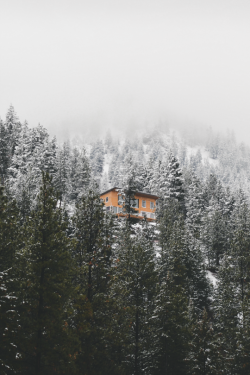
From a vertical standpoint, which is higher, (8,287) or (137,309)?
(8,287)

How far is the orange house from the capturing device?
6581 cm

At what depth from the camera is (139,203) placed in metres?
68.2

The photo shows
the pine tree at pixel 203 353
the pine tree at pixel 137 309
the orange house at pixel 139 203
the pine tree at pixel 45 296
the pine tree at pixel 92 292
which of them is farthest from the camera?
the orange house at pixel 139 203

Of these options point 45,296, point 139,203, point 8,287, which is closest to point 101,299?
point 45,296

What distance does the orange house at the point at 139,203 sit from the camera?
65.8 meters

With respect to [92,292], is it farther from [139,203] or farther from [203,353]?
[139,203]

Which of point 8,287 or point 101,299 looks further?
point 101,299

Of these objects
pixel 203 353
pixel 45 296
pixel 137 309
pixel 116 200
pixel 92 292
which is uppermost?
pixel 116 200

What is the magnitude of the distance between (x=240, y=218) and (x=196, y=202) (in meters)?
13.6

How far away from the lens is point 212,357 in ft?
90.5

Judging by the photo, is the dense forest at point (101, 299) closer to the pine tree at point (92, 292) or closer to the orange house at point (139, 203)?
the pine tree at point (92, 292)

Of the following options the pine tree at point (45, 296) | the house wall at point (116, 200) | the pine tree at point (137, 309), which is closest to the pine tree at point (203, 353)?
the pine tree at point (137, 309)

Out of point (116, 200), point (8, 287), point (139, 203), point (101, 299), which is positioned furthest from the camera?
point (139, 203)

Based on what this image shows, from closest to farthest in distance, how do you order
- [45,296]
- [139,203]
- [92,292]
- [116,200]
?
1. [45,296]
2. [92,292]
3. [116,200]
4. [139,203]
